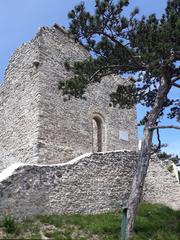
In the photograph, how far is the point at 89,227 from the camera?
11.1 metres

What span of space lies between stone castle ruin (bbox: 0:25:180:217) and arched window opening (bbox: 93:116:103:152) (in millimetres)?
47

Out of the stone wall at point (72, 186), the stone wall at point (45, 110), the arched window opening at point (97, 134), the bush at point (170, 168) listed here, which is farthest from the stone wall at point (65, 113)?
the bush at point (170, 168)

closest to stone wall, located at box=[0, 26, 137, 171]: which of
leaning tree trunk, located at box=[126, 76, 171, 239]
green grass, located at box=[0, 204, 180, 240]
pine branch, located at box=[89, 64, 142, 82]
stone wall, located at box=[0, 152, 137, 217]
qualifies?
stone wall, located at box=[0, 152, 137, 217]

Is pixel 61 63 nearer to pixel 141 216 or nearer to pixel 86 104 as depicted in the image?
pixel 86 104

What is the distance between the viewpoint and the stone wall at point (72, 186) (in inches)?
452

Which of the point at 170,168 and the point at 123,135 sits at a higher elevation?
the point at 123,135

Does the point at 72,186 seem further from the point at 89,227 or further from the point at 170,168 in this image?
the point at 170,168

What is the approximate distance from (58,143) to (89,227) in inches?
223

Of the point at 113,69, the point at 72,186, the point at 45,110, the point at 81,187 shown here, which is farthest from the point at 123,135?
the point at 72,186

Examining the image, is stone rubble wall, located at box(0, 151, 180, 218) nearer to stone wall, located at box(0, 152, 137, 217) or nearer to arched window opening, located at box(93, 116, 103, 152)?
stone wall, located at box(0, 152, 137, 217)

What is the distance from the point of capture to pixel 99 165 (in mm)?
13867

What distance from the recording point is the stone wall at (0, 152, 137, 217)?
11477 millimetres

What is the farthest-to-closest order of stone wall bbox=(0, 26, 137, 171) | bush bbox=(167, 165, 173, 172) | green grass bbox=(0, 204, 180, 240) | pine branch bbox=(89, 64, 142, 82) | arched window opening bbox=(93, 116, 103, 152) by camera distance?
arched window opening bbox=(93, 116, 103, 152)
bush bbox=(167, 165, 173, 172)
stone wall bbox=(0, 26, 137, 171)
pine branch bbox=(89, 64, 142, 82)
green grass bbox=(0, 204, 180, 240)

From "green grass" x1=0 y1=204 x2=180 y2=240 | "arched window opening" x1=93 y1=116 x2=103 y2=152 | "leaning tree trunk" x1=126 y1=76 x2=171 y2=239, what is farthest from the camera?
"arched window opening" x1=93 y1=116 x2=103 y2=152
